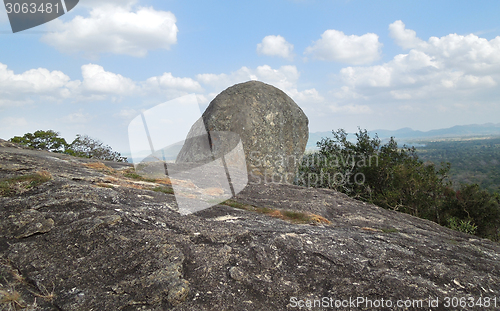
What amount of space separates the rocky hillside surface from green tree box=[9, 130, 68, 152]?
1657cm

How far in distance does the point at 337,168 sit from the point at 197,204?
12.5 meters

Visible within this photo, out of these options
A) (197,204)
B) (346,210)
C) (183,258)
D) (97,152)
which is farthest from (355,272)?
(97,152)

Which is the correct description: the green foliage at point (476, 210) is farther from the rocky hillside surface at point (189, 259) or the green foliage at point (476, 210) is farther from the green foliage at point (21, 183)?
the green foliage at point (21, 183)

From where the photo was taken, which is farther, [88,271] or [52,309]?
[88,271]

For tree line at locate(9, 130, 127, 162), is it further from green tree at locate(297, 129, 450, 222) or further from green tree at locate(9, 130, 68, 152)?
green tree at locate(297, 129, 450, 222)

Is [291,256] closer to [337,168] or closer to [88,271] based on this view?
[88,271]

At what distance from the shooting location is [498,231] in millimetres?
14820

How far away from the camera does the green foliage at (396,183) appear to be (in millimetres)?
15070

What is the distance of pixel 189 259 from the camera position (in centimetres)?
501

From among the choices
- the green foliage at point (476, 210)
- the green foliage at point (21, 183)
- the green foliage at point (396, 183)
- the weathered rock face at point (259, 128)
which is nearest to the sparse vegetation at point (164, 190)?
the green foliage at point (21, 183)

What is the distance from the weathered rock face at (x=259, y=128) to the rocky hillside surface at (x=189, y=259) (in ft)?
22.0

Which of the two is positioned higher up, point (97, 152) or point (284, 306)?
point (97, 152)

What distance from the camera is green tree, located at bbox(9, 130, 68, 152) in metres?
21.6

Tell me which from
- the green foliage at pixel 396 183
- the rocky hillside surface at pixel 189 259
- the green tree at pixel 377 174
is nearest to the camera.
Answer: the rocky hillside surface at pixel 189 259
